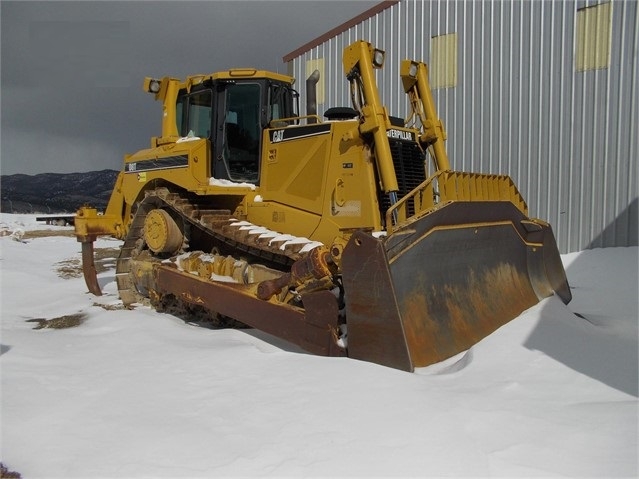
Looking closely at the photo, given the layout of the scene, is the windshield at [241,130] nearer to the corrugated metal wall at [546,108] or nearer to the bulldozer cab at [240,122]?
the bulldozer cab at [240,122]

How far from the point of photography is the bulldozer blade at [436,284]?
403 cm

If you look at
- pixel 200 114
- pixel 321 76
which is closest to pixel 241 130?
pixel 200 114

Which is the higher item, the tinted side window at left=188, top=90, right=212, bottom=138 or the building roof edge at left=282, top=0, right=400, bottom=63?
the building roof edge at left=282, top=0, right=400, bottom=63

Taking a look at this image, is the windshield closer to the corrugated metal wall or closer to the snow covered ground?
the snow covered ground

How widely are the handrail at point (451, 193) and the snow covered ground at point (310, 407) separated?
1247mm

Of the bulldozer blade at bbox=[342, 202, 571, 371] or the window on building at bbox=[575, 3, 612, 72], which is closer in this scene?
the bulldozer blade at bbox=[342, 202, 571, 371]

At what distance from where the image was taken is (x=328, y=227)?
212 inches

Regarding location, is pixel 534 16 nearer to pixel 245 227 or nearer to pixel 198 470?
pixel 245 227

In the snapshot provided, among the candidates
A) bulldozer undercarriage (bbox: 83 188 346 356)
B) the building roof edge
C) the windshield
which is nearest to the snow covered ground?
bulldozer undercarriage (bbox: 83 188 346 356)

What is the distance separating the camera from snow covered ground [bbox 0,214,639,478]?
273 cm

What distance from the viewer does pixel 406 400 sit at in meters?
3.33

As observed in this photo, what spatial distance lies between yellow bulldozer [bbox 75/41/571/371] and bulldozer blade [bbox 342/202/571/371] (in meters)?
0.02

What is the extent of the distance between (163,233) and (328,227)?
8.11 feet

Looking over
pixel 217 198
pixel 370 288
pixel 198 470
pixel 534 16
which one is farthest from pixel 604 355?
pixel 534 16
